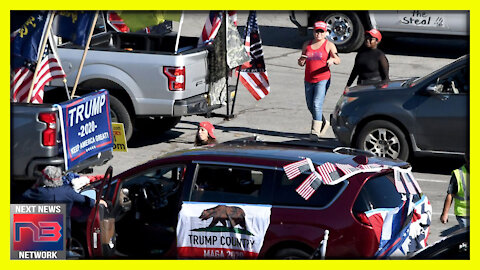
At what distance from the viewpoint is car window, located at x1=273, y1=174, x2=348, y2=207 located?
847 centimetres

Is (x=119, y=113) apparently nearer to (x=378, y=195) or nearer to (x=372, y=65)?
(x=372, y=65)

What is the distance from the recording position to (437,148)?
1285cm

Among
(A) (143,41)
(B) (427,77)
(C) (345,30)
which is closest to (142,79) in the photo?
(A) (143,41)

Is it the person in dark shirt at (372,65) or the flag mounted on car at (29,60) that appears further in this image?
the person in dark shirt at (372,65)

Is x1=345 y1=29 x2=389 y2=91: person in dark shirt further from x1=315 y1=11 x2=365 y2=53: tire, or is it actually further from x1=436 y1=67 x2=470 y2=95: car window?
x1=315 y1=11 x2=365 y2=53: tire

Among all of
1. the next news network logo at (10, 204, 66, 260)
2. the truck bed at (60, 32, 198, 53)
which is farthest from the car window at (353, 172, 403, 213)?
the truck bed at (60, 32, 198, 53)

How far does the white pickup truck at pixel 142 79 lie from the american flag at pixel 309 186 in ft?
18.4

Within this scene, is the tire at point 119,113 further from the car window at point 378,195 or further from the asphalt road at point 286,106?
the car window at point 378,195

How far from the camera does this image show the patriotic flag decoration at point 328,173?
27.8ft

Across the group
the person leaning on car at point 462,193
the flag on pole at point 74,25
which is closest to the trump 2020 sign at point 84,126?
the flag on pole at point 74,25

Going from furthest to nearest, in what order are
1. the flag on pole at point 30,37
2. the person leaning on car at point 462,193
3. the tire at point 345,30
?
the tire at point 345,30
the flag on pole at point 30,37
the person leaning on car at point 462,193

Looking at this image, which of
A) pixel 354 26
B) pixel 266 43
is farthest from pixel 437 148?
pixel 266 43

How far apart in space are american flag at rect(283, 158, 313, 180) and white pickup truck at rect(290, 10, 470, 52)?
38.2ft

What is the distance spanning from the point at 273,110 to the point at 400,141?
3958 mm
